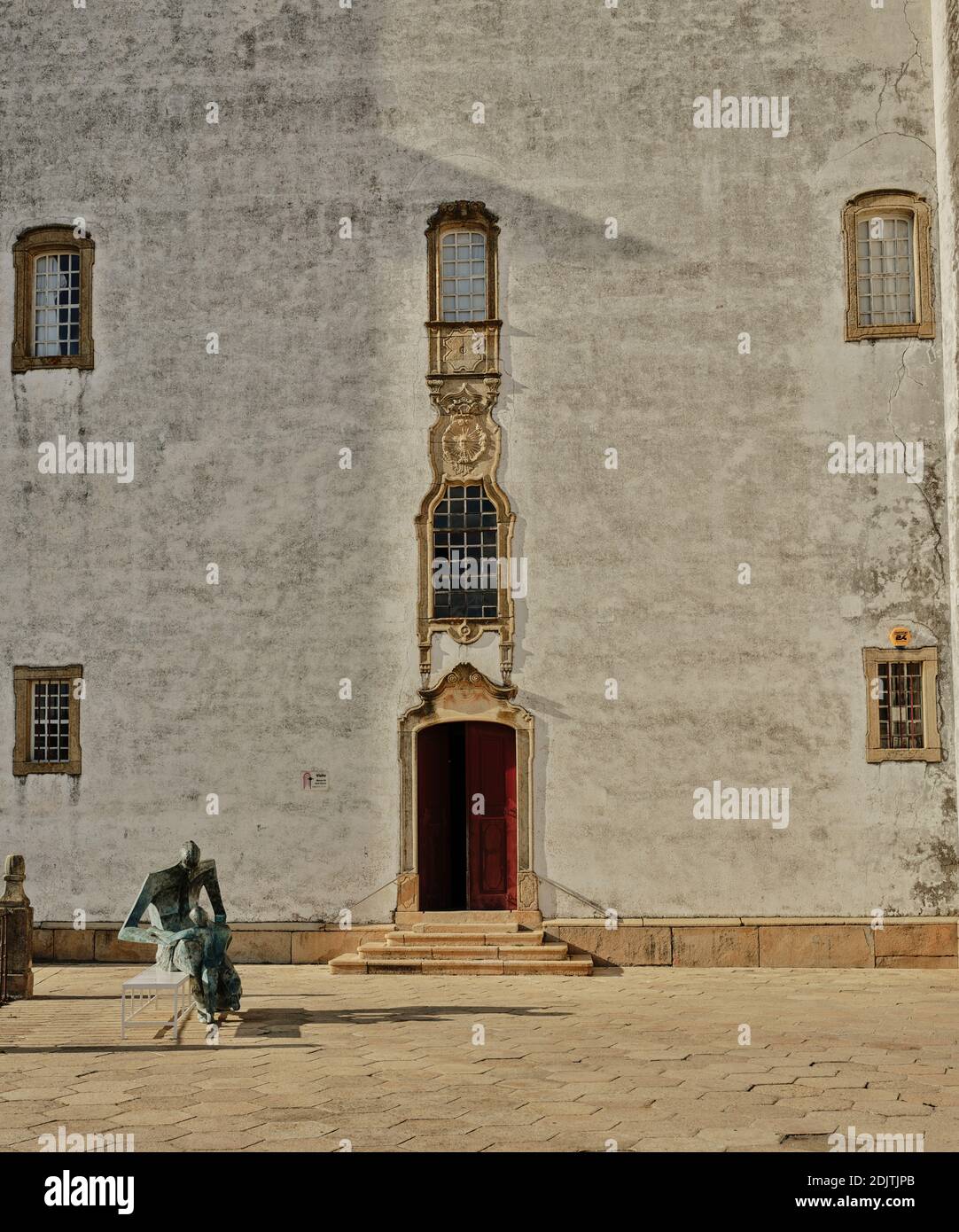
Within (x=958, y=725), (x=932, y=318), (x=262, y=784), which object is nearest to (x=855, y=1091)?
(x=958, y=725)

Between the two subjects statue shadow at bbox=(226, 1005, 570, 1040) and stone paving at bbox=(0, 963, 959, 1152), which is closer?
stone paving at bbox=(0, 963, 959, 1152)

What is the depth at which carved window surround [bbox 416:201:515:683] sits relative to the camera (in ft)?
56.6

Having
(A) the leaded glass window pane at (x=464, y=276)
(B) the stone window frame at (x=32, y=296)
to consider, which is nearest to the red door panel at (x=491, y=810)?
(A) the leaded glass window pane at (x=464, y=276)

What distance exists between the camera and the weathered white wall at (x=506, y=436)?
16.9 m

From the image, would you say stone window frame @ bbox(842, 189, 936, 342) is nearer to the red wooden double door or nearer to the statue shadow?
the red wooden double door

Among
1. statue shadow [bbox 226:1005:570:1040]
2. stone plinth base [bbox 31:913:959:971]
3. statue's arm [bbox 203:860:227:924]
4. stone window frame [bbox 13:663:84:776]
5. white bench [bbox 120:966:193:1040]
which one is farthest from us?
stone window frame [bbox 13:663:84:776]

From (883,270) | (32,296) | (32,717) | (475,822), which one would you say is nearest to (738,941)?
A: (475,822)

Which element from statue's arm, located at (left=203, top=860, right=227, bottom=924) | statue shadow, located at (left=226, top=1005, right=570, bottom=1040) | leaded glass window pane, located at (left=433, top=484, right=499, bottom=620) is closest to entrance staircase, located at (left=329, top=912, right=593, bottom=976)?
statue shadow, located at (left=226, top=1005, right=570, bottom=1040)

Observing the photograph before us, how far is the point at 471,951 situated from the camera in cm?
1627

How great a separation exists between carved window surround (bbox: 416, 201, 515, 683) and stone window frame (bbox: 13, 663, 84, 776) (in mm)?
4184

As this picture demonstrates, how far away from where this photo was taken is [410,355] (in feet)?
58.0

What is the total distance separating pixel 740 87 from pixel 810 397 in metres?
3.83

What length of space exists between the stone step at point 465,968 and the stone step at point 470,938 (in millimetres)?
275

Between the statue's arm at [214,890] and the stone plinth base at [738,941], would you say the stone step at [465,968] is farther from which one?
the statue's arm at [214,890]
